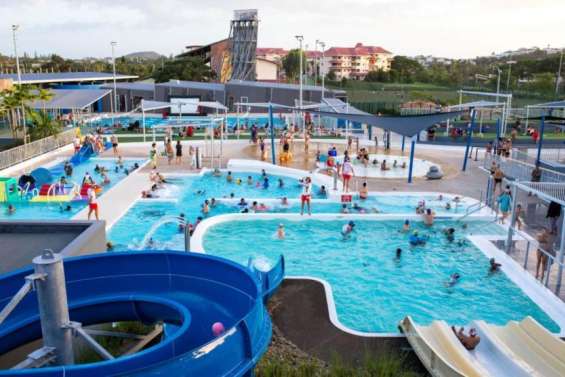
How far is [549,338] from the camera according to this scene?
7699 millimetres

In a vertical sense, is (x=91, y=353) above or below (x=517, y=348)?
above

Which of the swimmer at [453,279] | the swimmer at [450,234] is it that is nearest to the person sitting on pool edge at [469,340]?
the swimmer at [453,279]

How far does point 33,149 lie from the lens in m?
23.5

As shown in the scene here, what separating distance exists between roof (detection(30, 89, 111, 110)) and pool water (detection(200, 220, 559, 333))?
2091 centimetres

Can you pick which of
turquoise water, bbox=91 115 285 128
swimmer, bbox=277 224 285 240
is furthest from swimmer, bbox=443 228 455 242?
turquoise water, bbox=91 115 285 128

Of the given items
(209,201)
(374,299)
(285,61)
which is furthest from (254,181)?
(285,61)

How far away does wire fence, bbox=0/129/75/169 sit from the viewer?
2108 centimetres

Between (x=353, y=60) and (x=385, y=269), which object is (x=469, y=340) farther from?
(x=353, y=60)

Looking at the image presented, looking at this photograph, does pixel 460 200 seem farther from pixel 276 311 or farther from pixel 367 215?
pixel 276 311

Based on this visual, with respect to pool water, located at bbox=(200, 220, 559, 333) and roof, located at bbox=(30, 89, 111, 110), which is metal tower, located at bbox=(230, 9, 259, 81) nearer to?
roof, located at bbox=(30, 89, 111, 110)

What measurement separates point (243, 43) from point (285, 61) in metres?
46.3

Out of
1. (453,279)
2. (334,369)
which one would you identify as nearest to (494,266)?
(453,279)

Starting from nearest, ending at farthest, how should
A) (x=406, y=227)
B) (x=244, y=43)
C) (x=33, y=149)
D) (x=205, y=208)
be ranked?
(x=406, y=227), (x=205, y=208), (x=33, y=149), (x=244, y=43)

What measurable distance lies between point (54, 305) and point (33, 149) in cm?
2167
